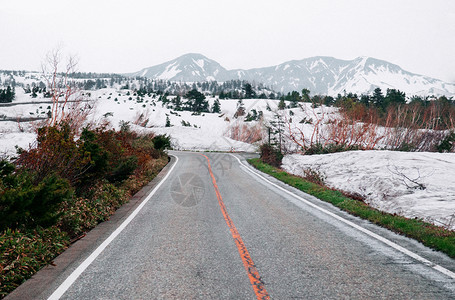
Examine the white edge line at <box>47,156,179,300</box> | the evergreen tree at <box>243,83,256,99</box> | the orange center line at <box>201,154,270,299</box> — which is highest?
the evergreen tree at <box>243,83,256,99</box>

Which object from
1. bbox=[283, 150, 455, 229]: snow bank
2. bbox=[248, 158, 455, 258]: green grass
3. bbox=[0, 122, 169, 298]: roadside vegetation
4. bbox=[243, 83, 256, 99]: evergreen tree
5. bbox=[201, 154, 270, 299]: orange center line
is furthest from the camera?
bbox=[243, 83, 256, 99]: evergreen tree

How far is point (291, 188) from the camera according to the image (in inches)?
481

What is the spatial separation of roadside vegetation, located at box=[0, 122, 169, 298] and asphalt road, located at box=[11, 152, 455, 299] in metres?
0.60

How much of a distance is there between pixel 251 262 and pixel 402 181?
911 cm

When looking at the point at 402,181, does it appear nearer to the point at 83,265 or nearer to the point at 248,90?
the point at 83,265

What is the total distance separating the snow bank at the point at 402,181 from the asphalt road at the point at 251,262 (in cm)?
275

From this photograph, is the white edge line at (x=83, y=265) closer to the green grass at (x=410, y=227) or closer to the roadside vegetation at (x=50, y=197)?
the roadside vegetation at (x=50, y=197)

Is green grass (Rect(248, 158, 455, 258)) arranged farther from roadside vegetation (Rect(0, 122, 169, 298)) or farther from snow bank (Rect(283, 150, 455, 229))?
roadside vegetation (Rect(0, 122, 169, 298))

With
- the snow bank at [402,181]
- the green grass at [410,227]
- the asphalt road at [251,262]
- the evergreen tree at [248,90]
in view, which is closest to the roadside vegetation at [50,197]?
the asphalt road at [251,262]

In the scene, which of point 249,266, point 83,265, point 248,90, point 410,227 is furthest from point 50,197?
point 248,90

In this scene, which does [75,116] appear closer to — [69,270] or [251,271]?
[69,270]

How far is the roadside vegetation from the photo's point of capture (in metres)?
4.25

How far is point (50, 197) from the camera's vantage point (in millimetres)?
4797

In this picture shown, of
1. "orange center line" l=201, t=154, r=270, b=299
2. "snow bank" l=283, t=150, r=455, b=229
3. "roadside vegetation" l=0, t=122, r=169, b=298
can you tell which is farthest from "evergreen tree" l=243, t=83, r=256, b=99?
"orange center line" l=201, t=154, r=270, b=299
